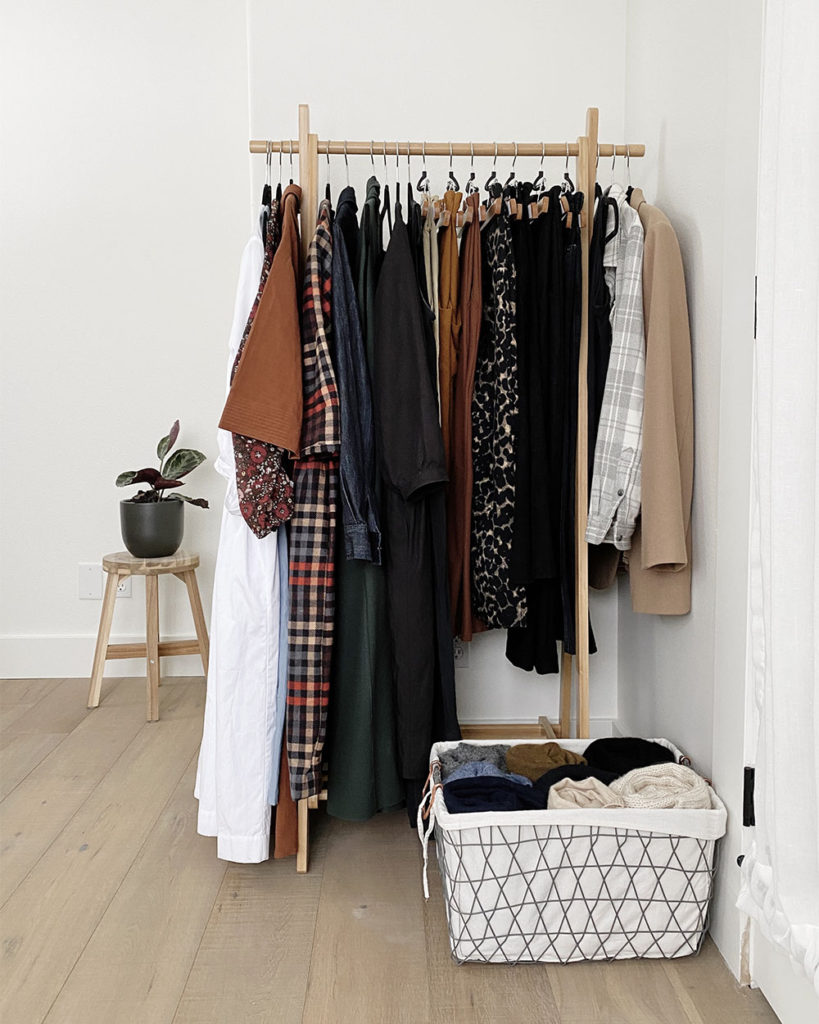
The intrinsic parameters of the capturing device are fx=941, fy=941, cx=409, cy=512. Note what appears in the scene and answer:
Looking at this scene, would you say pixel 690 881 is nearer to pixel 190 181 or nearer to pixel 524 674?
pixel 524 674

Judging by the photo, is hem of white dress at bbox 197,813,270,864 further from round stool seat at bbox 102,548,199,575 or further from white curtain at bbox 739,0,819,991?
round stool seat at bbox 102,548,199,575

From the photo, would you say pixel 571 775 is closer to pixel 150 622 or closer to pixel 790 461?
pixel 790 461

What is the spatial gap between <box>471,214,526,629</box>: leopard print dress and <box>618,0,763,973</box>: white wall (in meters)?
0.39

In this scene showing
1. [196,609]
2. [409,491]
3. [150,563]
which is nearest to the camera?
[409,491]

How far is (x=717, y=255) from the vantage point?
1.83 m

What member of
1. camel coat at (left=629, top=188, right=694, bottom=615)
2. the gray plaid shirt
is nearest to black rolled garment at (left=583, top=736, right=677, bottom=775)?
camel coat at (left=629, top=188, right=694, bottom=615)

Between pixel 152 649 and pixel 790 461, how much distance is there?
2.50 metres

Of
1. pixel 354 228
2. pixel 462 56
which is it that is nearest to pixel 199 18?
pixel 462 56

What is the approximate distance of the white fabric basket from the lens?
171cm

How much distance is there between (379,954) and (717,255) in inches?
58.6

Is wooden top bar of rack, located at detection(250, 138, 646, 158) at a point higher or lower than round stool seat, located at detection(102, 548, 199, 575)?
higher

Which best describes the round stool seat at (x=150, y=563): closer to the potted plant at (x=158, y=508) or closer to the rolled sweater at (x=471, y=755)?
the potted plant at (x=158, y=508)

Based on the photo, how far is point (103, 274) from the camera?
358 cm

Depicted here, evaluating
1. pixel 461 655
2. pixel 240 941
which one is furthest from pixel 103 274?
pixel 240 941
